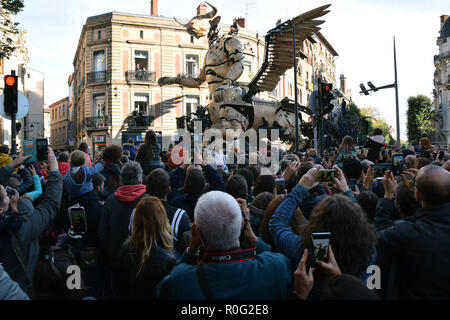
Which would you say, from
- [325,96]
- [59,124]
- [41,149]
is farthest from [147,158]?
[59,124]

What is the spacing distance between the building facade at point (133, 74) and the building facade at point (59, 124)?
20.0m

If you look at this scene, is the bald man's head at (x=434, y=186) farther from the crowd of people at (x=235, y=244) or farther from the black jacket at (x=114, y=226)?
the black jacket at (x=114, y=226)

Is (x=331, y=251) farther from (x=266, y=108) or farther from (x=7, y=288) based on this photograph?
(x=266, y=108)

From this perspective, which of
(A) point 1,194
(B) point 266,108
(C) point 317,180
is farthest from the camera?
(B) point 266,108

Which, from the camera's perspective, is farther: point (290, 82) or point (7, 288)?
point (290, 82)

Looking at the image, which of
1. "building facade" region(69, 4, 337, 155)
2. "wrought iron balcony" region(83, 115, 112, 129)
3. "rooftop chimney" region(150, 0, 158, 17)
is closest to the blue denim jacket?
"building facade" region(69, 4, 337, 155)

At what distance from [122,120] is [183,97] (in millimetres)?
5324

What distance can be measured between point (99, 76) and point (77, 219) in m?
30.3

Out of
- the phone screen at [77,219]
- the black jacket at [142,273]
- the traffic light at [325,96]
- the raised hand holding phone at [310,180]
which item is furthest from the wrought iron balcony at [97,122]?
the raised hand holding phone at [310,180]

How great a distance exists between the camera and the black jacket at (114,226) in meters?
3.45

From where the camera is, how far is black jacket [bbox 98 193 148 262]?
3.45 m

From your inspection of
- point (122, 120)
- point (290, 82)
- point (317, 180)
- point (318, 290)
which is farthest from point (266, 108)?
point (290, 82)

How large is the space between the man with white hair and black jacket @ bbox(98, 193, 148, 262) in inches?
55.0

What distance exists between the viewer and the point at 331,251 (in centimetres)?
198
